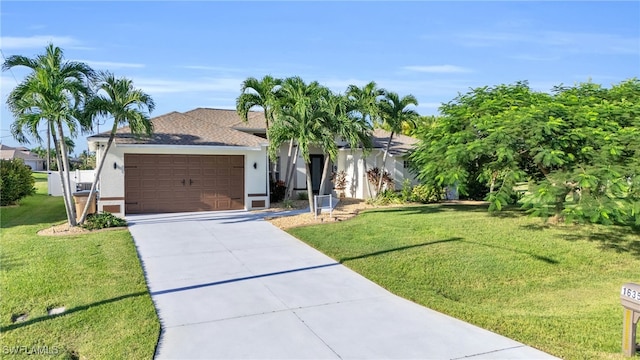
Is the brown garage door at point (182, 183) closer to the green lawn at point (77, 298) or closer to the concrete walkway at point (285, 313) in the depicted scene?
the green lawn at point (77, 298)

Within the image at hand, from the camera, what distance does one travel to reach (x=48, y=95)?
11859 millimetres

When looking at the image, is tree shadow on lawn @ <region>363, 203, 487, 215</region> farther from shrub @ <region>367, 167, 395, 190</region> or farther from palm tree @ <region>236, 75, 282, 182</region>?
palm tree @ <region>236, 75, 282, 182</region>

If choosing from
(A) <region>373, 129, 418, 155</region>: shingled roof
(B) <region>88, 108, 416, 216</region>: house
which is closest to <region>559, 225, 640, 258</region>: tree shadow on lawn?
(A) <region>373, 129, 418, 155</region>: shingled roof

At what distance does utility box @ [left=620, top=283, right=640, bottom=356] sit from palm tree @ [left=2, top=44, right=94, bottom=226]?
504 inches

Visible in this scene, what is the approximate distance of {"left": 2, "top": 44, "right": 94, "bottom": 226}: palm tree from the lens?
11836mm

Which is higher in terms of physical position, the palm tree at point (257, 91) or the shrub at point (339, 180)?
the palm tree at point (257, 91)

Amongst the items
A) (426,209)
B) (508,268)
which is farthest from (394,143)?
(508,268)

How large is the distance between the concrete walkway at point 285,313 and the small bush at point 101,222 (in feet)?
10.2

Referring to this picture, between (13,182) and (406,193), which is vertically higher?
(13,182)

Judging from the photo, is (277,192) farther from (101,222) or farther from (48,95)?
(48,95)

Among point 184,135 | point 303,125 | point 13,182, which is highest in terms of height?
point 303,125

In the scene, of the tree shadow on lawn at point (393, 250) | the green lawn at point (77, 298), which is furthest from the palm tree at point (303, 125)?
the green lawn at point (77, 298)

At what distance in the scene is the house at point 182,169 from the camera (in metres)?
15.2

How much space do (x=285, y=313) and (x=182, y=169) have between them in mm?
11334
